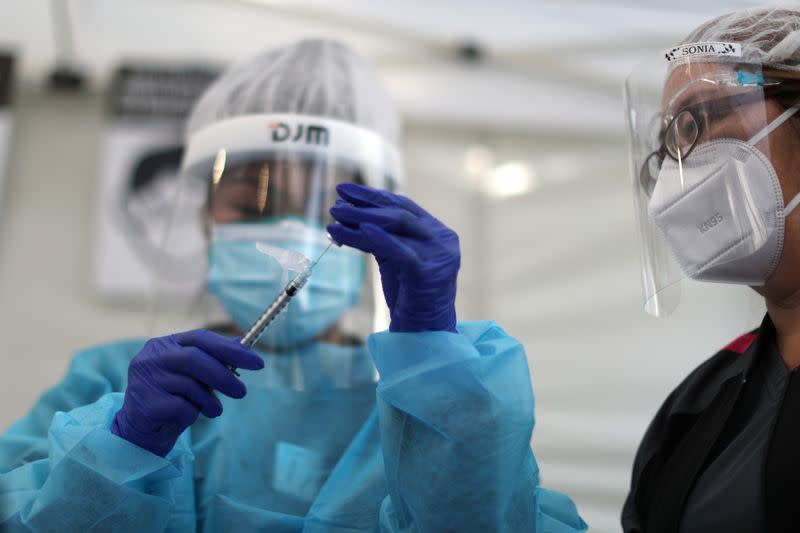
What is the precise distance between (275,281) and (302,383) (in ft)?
0.58

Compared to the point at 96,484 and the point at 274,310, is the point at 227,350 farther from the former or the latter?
the point at 96,484

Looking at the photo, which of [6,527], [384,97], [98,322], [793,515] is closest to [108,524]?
[6,527]

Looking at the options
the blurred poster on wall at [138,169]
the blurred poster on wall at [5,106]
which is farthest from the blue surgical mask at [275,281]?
the blurred poster on wall at [5,106]

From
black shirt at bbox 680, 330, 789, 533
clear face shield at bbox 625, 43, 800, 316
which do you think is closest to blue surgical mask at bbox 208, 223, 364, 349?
clear face shield at bbox 625, 43, 800, 316

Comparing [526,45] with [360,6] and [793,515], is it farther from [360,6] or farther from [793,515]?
[793,515]

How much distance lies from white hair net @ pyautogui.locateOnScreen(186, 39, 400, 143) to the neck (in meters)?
0.76

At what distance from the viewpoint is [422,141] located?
231 cm

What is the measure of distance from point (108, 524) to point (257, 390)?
351 mm

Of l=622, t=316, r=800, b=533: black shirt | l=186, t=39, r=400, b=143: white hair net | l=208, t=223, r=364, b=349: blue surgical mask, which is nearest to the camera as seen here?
l=622, t=316, r=800, b=533: black shirt

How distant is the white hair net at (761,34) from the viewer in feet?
3.28

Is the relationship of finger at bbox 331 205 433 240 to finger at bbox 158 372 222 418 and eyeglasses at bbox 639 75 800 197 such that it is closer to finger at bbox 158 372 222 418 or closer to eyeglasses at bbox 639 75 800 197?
finger at bbox 158 372 222 418

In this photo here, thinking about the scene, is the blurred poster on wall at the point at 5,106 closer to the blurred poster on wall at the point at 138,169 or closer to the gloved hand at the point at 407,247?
the blurred poster on wall at the point at 138,169

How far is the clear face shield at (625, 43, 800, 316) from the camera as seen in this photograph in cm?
97

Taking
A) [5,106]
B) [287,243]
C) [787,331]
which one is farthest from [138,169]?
[787,331]
